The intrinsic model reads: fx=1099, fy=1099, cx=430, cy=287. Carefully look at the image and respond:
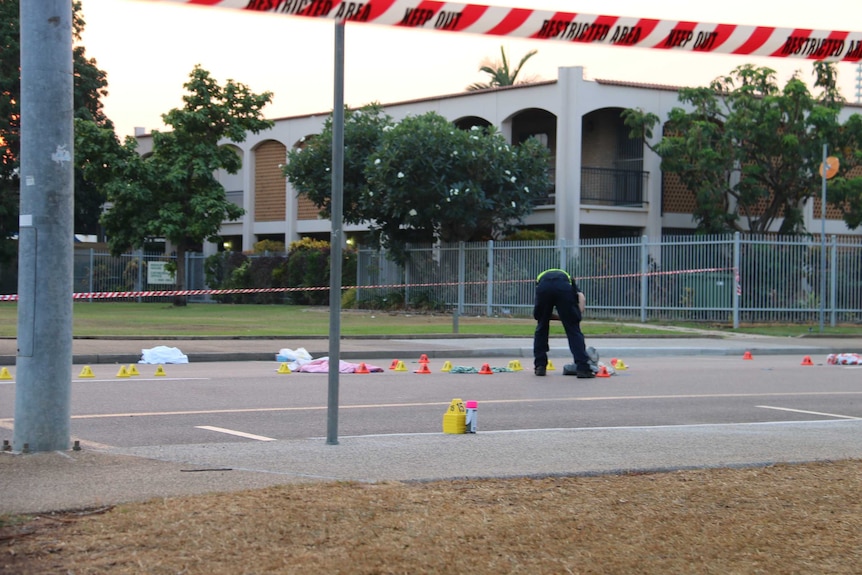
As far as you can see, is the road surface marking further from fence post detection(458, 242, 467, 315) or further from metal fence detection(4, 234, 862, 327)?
fence post detection(458, 242, 467, 315)

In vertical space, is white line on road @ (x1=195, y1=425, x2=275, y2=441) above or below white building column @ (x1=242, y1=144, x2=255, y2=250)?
below

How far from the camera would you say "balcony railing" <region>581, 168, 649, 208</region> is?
3528 centimetres

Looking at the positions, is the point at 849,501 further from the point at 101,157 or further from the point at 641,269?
the point at 101,157

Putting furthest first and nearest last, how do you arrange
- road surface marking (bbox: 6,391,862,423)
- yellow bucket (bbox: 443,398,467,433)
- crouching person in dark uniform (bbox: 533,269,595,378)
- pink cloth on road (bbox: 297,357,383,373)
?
pink cloth on road (bbox: 297,357,383,373) < crouching person in dark uniform (bbox: 533,269,595,378) < road surface marking (bbox: 6,391,862,423) < yellow bucket (bbox: 443,398,467,433)

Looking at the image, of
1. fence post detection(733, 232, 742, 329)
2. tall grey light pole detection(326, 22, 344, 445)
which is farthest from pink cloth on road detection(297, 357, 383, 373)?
fence post detection(733, 232, 742, 329)

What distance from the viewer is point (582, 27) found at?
26.7ft

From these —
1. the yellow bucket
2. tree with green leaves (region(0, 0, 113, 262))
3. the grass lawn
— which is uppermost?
tree with green leaves (region(0, 0, 113, 262))

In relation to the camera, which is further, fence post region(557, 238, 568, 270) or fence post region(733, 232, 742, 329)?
fence post region(557, 238, 568, 270)

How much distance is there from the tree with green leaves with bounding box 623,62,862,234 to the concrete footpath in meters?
23.1

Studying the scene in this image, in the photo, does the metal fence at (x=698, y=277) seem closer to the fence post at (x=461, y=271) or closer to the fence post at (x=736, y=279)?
the fence post at (x=736, y=279)

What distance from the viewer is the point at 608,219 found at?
34.9 metres

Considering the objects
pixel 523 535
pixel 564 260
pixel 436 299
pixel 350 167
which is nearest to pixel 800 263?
pixel 564 260

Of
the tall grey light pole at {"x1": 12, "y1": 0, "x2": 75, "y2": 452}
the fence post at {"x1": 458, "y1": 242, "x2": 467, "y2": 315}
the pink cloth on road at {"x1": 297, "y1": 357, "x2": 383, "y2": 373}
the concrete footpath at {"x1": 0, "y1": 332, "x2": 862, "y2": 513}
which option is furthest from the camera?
the fence post at {"x1": 458, "y1": 242, "x2": 467, "y2": 315}

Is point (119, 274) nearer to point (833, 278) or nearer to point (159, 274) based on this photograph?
point (159, 274)
